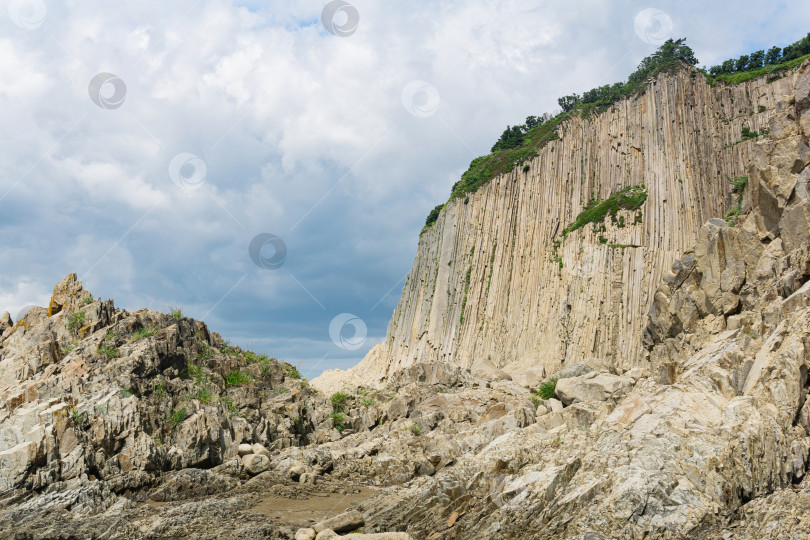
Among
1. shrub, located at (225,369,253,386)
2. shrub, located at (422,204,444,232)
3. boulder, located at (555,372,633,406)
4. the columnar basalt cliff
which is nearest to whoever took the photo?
boulder, located at (555,372,633,406)

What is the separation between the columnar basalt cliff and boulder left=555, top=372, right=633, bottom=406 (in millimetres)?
8492

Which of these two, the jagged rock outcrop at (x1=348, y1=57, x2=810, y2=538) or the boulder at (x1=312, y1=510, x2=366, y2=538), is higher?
the jagged rock outcrop at (x1=348, y1=57, x2=810, y2=538)

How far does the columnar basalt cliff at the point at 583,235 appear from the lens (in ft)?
127

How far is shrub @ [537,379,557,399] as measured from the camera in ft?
102

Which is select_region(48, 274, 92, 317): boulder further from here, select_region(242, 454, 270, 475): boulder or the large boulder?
select_region(242, 454, 270, 475): boulder

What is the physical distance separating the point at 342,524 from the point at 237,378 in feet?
54.0

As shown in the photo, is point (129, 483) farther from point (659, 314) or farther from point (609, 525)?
point (659, 314)

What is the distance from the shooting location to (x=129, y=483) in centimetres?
1803

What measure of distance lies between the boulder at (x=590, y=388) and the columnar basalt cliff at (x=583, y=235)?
27.9 feet

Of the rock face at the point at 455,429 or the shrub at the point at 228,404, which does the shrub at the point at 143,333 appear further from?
the shrub at the point at 228,404

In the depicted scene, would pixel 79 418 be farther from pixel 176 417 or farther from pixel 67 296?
pixel 67 296

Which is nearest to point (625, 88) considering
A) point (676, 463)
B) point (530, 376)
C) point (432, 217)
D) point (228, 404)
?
point (432, 217)

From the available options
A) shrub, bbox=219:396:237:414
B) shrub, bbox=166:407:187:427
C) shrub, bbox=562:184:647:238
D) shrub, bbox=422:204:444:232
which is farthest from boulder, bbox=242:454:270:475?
shrub, bbox=422:204:444:232

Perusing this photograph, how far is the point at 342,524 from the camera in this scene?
43.9 feet
